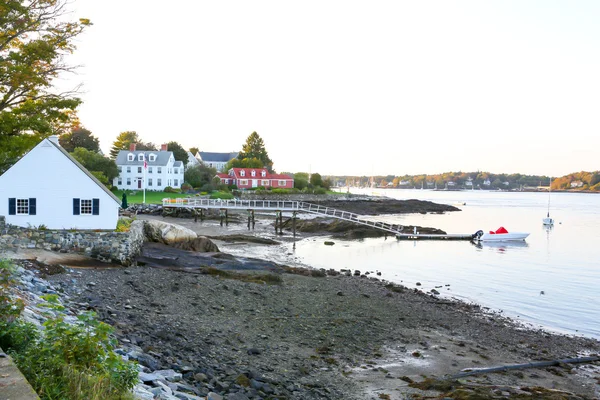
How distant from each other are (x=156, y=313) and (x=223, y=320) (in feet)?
6.38

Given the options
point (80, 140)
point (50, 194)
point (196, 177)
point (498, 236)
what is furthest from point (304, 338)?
point (196, 177)

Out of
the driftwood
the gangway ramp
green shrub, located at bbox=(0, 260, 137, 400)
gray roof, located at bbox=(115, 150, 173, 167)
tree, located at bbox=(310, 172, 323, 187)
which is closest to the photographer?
green shrub, located at bbox=(0, 260, 137, 400)

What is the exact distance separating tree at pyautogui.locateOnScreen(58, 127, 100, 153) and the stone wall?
60.6 m

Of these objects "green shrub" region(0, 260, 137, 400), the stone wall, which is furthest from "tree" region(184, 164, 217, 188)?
"green shrub" region(0, 260, 137, 400)

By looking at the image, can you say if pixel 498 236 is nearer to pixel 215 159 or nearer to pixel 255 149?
pixel 255 149

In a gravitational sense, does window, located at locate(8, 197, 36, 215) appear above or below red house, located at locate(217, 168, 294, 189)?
below

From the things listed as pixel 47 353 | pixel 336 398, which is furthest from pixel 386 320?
pixel 47 353

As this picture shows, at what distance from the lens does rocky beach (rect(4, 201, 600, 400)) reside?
31.0 ft

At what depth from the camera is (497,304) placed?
2123 cm

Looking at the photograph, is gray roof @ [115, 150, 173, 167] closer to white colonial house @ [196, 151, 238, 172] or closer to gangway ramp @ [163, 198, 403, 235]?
gangway ramp @ [163, 198, 403, 235]

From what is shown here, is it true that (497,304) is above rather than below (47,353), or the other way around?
below

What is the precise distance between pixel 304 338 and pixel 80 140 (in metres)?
75.7

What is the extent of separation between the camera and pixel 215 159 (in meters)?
131

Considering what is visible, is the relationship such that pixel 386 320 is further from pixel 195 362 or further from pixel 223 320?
pixel 195 362
